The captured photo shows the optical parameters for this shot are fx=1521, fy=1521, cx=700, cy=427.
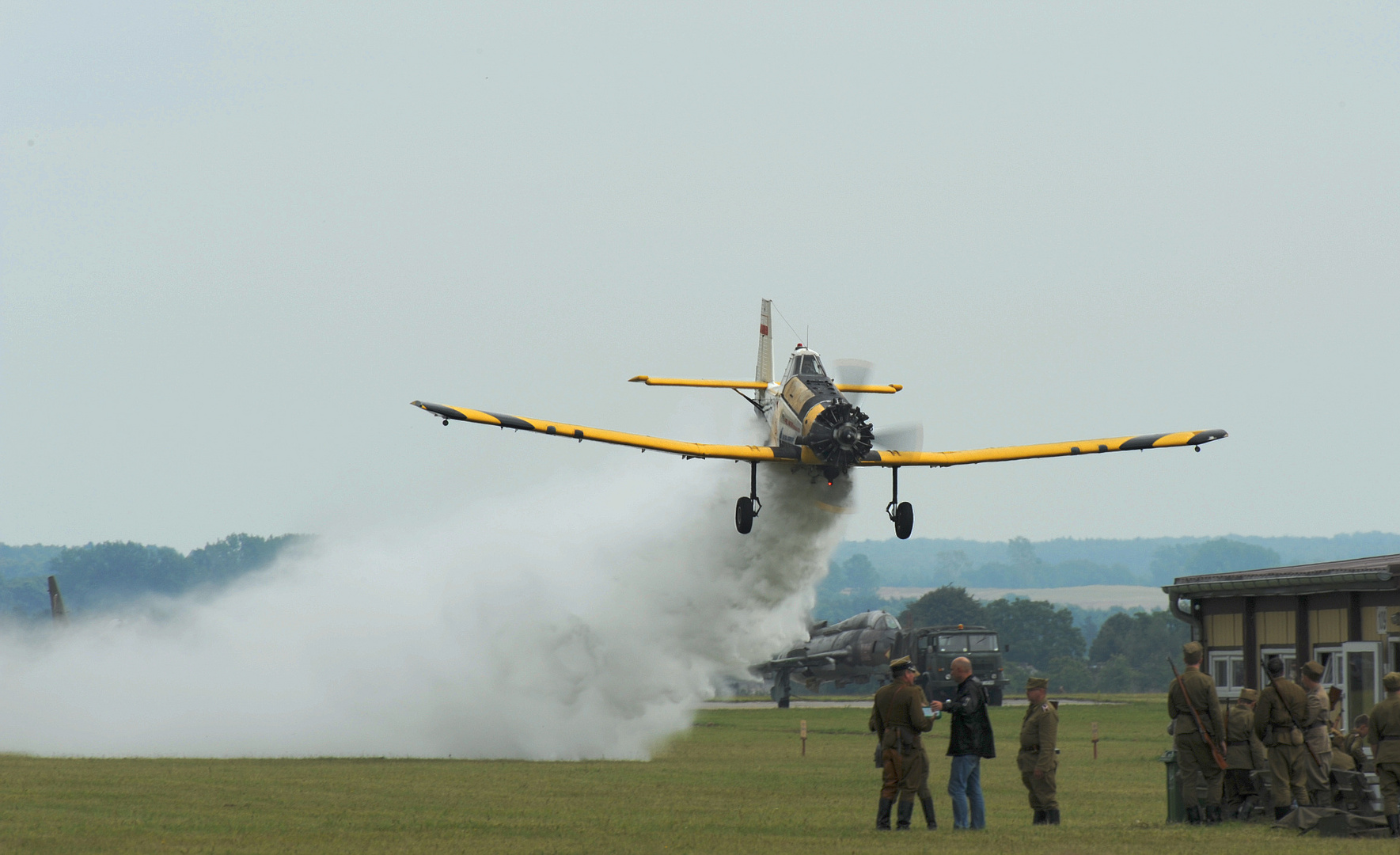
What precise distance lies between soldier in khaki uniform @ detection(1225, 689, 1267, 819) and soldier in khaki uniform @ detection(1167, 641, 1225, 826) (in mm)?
161

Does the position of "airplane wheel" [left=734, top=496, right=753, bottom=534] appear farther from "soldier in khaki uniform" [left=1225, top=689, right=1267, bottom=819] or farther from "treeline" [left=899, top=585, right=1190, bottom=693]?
"treeline" [left=899, top=585, right=1190, bottom=693]

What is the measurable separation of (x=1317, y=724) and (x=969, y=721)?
376cm

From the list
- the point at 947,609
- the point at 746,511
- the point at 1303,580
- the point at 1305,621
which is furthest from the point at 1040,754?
the point at 947,609

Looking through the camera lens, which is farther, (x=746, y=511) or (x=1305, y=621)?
(x=746, y=511)

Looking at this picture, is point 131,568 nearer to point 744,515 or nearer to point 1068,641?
point 1068,641

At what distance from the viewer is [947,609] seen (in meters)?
153

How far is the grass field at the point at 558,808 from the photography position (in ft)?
51.4

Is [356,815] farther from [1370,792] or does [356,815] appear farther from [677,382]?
[677,382]

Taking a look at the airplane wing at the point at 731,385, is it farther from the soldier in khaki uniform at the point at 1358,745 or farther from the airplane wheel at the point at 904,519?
the soldier in khaki uniform at the point at 1358,745

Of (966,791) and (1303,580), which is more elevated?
(1303,580)

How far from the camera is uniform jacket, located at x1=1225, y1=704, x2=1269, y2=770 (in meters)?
16.8

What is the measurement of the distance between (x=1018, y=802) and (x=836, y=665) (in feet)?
163

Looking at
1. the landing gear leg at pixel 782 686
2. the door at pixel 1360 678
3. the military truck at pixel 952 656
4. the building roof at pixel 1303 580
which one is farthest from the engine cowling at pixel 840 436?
the landing gear leg at pixel 782 686

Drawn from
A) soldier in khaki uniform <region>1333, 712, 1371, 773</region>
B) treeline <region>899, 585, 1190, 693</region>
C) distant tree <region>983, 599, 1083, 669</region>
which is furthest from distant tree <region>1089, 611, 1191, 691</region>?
soldier in khaki uniform <region>1333, 712, 1371, 773</region>
